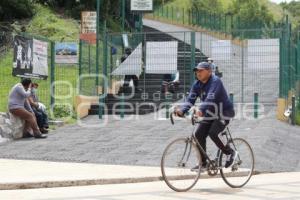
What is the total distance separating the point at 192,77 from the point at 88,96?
11.3ft

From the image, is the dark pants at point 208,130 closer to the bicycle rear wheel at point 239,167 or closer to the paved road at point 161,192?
the bicycle rear wheel at point 239,167

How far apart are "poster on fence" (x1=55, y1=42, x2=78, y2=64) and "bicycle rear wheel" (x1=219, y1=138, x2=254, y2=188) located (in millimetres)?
10967

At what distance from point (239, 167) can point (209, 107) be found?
1706 millimetres

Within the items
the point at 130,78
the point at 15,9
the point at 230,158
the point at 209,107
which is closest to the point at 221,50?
the point at 130,78

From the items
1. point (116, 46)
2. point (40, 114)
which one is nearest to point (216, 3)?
point (116, 46)

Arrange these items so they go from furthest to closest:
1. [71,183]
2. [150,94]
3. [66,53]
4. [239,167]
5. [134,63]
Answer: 1. [150,94]
2. [134,63]
3. [66,53]
4. [239,167]
5. [71,183]

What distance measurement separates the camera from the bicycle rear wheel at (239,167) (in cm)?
1111

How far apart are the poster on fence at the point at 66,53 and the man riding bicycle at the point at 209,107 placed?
11.3 metres

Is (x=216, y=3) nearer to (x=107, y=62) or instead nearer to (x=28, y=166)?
(x=107, y=62)

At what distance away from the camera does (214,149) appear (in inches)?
591

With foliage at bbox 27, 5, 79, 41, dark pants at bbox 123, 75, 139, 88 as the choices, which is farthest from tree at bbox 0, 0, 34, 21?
dark pants at bbox 123, 75, 139, 88

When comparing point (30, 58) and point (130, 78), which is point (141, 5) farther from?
point (30, 58)

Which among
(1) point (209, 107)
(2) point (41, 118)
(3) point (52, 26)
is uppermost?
(3) point (52, 26)

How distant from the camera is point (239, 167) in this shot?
11.8 m
